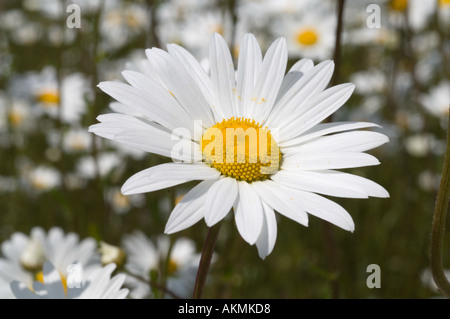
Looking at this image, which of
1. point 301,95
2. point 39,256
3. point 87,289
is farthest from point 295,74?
point 39,256

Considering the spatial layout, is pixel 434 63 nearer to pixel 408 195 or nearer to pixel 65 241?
pixel 408 195

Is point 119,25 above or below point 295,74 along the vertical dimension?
above

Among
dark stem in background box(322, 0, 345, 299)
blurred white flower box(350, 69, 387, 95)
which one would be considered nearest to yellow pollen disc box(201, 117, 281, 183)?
dark stem in background box(322, 0, 345, 299)

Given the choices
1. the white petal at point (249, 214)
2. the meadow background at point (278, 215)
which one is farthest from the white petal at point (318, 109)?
the meadow background at point (278, 215)

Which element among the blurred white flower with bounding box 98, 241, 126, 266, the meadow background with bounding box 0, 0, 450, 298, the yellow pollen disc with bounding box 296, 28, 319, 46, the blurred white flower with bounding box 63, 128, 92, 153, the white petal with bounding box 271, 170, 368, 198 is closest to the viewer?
the white petal with bounding box 271, 170, 368, 198

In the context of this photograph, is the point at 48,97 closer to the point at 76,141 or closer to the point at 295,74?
the point at 76,141

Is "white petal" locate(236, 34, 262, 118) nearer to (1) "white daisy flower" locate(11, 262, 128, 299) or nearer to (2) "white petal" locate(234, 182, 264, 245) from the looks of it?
(2) "white petal" locate(234, 182, 264, 245)
